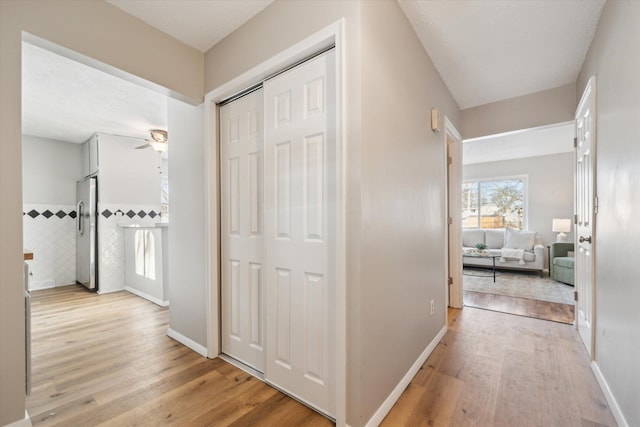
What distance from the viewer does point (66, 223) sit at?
4.68m

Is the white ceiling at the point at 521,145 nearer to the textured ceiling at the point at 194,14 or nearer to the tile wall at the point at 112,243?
the textured ceiling at the point at 194,14

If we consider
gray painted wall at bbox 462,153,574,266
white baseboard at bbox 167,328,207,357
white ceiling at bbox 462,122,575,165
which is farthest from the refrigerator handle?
gray painted wall at bbox 462,153,574,266

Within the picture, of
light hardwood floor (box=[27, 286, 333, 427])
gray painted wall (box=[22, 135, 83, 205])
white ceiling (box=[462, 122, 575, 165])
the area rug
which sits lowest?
the area rug

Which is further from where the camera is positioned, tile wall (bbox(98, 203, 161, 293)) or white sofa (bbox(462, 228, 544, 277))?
white sofa (bbox(462, 228, 544, 277))

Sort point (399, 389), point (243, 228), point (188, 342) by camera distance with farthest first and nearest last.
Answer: point (188, 342)
point (243, 228)
point (399, 389)

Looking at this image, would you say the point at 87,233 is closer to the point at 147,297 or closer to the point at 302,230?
the point at 147,297

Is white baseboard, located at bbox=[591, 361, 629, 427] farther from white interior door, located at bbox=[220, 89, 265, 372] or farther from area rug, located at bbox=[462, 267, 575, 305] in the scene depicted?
area rug, located at bbox=[462, 267, 575, 305]

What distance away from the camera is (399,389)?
1.69 metres

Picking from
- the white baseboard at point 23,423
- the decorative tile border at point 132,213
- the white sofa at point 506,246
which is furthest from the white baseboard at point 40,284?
the white sofa at point 506,246

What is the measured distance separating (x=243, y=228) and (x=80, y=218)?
14.1 feet

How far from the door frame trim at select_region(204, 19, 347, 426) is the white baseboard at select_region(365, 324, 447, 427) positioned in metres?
0.20

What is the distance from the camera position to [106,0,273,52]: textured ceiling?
5.60 ft

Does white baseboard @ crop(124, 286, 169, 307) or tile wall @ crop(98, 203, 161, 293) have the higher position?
tile wall @ crop(98, 203, 161, 293)

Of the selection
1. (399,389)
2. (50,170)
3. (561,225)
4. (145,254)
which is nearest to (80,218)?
(50,170)
